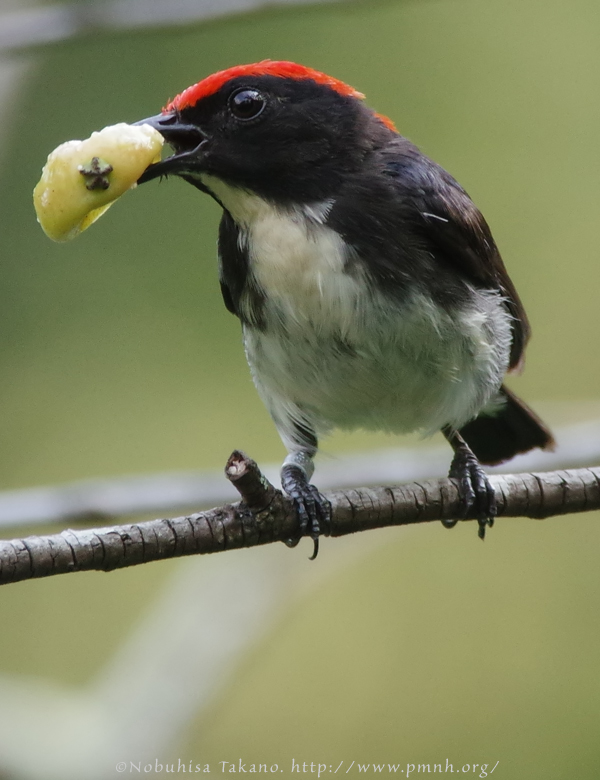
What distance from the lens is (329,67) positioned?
917cm

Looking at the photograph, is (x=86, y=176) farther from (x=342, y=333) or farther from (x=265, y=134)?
(x=342, y=333)

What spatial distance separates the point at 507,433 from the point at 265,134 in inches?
83.5

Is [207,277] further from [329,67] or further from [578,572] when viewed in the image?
[578,572]

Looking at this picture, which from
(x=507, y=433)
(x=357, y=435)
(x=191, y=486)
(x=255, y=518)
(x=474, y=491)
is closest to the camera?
(x=255, y=518)

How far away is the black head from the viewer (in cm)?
410

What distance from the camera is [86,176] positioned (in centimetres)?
373

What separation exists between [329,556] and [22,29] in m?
2.90

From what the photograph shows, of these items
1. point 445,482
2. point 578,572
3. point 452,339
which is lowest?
point 578,572

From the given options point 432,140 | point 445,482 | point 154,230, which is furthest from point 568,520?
point 445,482

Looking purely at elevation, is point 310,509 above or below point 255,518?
below

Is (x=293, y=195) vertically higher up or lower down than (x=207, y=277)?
higher up

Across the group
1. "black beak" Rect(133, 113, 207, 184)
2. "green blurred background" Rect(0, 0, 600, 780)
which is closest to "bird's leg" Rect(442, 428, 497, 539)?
"black beak" Rect(133, 113, 207, 184)

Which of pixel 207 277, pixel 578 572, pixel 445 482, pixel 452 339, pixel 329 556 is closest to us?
pixel 445 482

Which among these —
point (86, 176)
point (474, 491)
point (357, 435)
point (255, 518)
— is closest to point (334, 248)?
point (86, 176)
